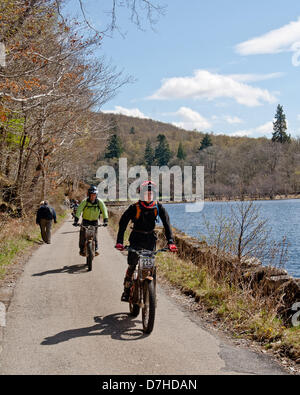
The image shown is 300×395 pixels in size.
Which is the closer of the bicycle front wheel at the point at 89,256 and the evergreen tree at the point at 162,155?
the bicycle front wheel at the point at 89,256

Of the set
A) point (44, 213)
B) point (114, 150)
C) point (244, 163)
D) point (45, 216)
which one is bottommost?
point (45, 216)

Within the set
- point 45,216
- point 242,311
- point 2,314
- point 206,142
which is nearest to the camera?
point 242,311

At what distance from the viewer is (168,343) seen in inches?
225

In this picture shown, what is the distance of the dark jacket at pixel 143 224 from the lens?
6.68m

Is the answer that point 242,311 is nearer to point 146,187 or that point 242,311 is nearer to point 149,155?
point 146,187

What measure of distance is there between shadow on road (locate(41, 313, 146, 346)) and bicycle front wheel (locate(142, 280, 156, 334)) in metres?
0.15

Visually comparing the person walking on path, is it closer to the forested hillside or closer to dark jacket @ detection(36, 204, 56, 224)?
dark jacket @ detection(36, 204, 56, 224)

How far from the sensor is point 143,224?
673cm

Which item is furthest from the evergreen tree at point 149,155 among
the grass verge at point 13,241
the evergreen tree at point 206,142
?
the grass verge at point 13,241

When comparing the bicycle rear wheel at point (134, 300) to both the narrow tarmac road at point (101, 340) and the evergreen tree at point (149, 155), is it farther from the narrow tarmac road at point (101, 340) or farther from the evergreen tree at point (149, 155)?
the evergreen tree at point (149, 155)

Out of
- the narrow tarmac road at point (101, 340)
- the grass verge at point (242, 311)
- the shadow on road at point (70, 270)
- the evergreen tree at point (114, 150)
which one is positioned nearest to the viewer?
the narrow tarmac road at point (101, 340)

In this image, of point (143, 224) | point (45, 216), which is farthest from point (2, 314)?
point (45, 216)

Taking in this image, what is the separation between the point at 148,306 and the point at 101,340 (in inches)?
34.0

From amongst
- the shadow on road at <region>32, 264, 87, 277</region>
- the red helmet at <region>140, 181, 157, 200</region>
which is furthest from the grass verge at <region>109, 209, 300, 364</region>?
the shadow on road at <region>32, 264, 87, 277</region>
